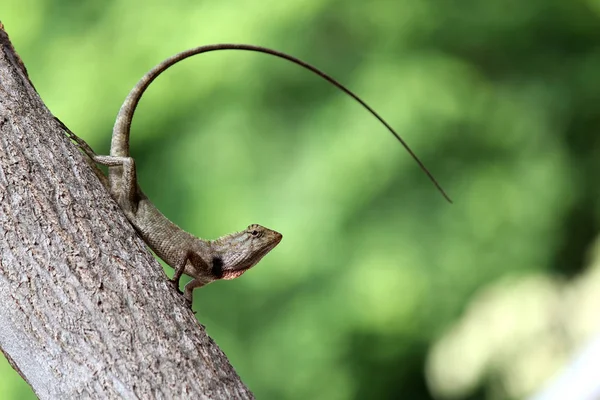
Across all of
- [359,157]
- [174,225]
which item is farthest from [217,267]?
[359,157]

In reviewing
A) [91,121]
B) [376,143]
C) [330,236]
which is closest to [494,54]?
[376,143]

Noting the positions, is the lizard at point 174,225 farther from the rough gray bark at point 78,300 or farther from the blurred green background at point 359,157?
the blurred green background at point 359,157

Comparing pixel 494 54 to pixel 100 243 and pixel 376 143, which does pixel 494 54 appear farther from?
pixel 100 243

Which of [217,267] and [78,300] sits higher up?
[217,267]

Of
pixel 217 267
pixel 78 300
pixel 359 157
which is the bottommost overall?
pixel 78 300

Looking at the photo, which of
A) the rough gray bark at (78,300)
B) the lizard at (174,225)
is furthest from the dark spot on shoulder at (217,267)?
the rough gray bark at (78,300)

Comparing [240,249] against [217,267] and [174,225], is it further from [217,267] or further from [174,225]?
[174,225]

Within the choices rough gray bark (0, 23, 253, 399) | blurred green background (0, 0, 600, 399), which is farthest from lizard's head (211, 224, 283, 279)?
blurred green background (0, 0, 600, 399)
